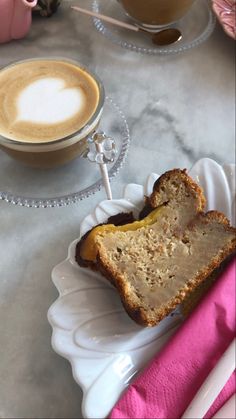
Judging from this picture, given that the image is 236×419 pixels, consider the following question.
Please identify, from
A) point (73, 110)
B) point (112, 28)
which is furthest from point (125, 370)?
point (112, 28)

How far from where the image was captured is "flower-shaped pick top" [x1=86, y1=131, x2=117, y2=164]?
78cm

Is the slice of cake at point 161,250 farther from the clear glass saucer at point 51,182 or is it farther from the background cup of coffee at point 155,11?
the background cup of coffee at point 155,11

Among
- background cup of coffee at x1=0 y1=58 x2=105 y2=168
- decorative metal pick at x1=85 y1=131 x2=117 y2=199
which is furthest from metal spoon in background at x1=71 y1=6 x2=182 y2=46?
decorative metal pick at x1=85 y1=131 x2=117 y2=199

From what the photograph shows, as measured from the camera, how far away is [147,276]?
0.66m

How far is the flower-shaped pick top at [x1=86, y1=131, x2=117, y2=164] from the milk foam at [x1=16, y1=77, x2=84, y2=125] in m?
0.05

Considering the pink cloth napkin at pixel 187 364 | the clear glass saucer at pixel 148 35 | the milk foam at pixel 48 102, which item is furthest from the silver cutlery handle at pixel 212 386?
the clear glass saucer at pixel 148 35

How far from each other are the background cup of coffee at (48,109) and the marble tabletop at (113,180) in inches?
3.0

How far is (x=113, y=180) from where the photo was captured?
0.83 m

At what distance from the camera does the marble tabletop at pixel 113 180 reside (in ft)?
2.10

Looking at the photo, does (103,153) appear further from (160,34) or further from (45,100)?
(160,34)

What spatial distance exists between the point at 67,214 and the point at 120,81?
0.30m

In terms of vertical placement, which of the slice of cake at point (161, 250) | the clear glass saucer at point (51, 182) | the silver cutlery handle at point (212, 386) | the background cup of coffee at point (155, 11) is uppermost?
the background cup of coffee at point (155, 11)

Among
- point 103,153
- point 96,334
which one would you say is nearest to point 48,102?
point 103,153

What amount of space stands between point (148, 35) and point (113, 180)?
351mm
